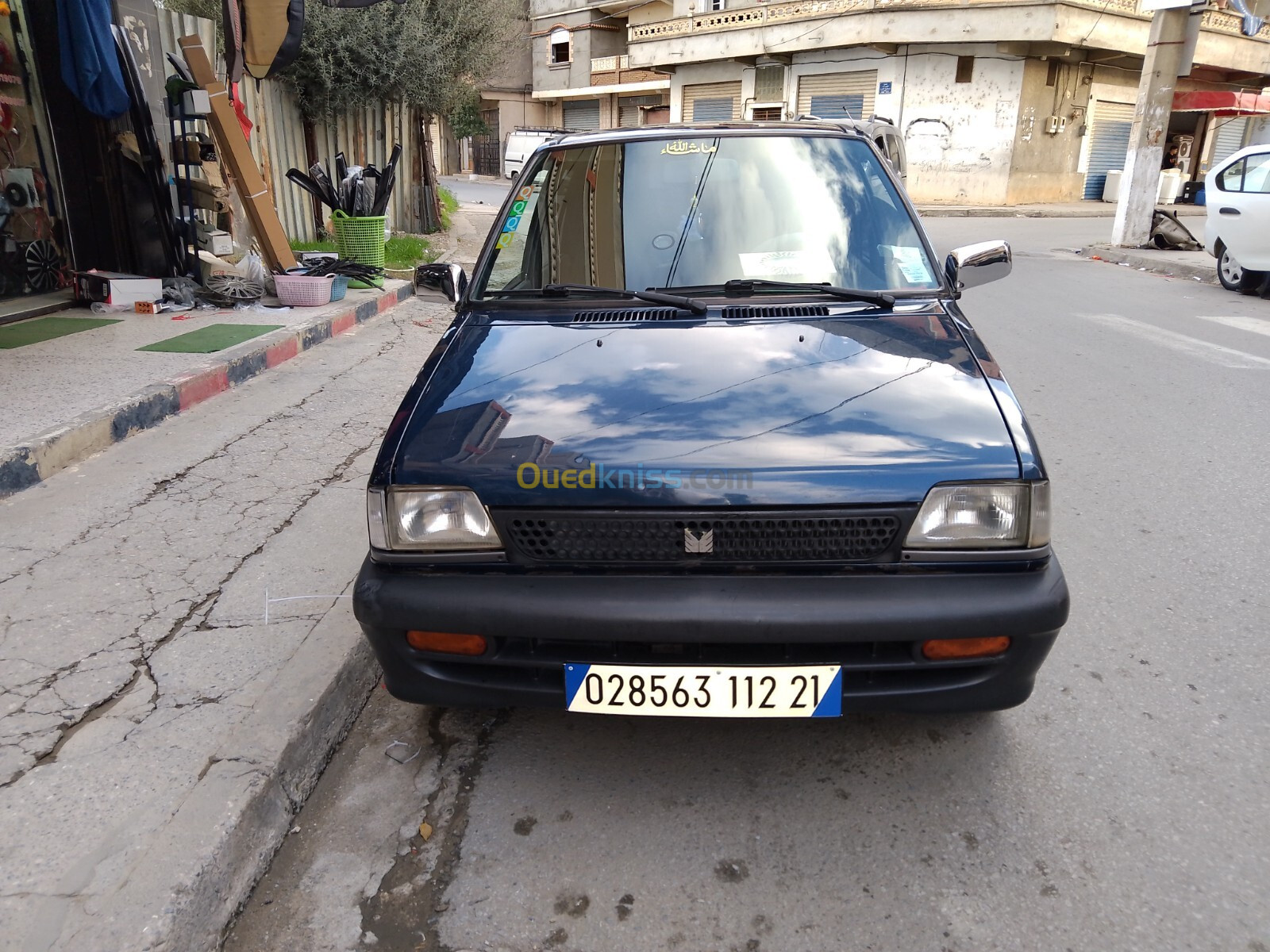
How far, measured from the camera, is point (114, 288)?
7.70m

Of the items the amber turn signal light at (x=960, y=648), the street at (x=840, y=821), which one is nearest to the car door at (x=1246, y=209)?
the street at (x=840, y=821)

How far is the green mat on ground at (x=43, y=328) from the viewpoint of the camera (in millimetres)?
6461

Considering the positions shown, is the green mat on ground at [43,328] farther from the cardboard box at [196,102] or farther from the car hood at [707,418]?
the car hood at [707,418]

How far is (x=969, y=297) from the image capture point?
402 inches

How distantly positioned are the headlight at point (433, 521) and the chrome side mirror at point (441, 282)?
1.48 meters

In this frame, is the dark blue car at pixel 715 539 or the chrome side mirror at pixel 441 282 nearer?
the dark blue car at pixel 715 539

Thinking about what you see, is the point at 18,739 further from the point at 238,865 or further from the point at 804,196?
the point at 804,196

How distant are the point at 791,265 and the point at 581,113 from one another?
162 feet

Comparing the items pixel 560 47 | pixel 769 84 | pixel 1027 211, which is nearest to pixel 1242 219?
pixel 1027 211

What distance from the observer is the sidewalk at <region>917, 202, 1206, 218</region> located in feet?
82.9

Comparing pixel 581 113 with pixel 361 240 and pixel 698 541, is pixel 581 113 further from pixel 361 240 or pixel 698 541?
pixel 698 541

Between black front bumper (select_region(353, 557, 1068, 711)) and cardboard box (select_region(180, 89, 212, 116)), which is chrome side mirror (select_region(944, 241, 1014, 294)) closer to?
black front bumper (select_region(353, 557, 1068, 711))

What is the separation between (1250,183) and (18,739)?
12.5 m

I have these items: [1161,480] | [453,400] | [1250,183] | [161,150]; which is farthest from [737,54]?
[453,400]
